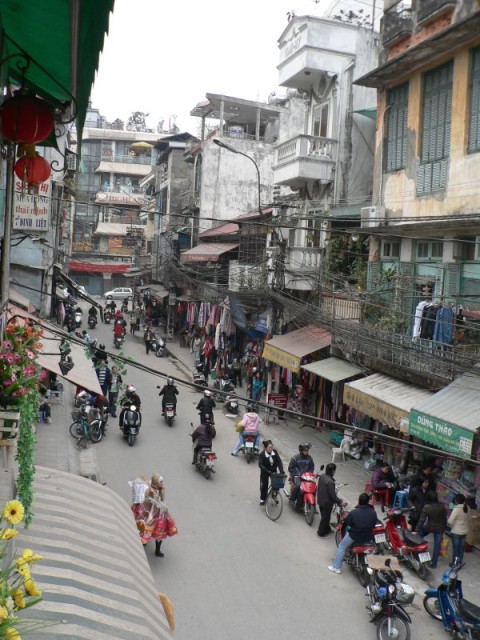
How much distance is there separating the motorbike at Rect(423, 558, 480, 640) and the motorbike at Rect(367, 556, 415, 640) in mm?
423

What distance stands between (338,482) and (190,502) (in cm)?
351

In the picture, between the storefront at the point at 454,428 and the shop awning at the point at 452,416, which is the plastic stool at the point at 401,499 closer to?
the storefront at the point at 454,428

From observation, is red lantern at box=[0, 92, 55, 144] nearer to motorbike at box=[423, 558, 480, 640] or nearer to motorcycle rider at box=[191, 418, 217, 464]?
motorbike at box=[423, 558, 480, 640]

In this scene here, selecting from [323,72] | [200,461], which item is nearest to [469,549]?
[200,461]

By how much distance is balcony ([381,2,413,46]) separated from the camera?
15.2m

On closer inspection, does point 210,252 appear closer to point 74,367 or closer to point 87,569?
point 74,367

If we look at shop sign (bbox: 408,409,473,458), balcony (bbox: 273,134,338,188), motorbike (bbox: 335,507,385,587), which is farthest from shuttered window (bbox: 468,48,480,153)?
motorbike (bbox: 335,507,385,587)

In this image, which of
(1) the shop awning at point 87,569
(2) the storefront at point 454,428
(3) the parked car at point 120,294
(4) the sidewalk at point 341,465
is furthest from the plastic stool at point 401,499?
(3) the parked car at point 120,294

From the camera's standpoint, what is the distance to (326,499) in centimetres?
1160

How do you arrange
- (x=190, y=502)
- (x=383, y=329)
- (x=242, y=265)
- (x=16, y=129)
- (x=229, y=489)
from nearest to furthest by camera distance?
(x=16, y=129), (x=190, y=502), (x=229, y=489), (x=383, y=329), (x=242, y=265)

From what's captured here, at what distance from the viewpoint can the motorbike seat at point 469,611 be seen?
7977mm

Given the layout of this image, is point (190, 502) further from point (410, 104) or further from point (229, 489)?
point (410, 104)

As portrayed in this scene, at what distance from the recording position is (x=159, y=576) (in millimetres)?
9836

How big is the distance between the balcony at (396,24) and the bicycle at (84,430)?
1175 cm
